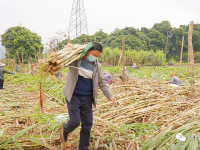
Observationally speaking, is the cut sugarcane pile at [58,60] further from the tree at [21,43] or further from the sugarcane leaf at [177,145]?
the tree at [21,43]

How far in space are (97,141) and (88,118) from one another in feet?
1.19

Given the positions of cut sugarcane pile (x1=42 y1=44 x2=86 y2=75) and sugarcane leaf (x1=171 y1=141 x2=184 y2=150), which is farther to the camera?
sugarcane leaf (x1=171 y1=141 x2=184 y2=150)

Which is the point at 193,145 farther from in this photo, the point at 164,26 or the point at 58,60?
the point at 164,26

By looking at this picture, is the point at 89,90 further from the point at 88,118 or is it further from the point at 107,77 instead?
the point at 107,77

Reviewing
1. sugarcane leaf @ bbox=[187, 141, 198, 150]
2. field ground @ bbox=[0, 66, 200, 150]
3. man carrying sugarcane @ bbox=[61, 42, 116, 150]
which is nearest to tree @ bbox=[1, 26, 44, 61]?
field ground @ bbox=[0, 66, 200, 150]

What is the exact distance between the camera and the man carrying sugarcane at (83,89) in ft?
6.21

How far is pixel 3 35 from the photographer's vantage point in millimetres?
22047

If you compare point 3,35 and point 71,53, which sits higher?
point 3,35

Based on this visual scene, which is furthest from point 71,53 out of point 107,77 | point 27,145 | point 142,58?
point 142,58

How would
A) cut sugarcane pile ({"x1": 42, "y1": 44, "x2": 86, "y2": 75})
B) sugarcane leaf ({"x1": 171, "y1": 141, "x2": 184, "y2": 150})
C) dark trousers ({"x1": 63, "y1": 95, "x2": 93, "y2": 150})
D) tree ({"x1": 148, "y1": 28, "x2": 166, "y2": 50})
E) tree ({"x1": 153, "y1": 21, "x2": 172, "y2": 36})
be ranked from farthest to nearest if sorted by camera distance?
1. tree ({"x1": 153, "y1": 21, "x2": 172, "y2": 36})
2. tree ({"x1": 148, "y1": 28, "x2": 166, "y2": 50})
3. dark trousers ({"x1": 63, "y1": 95, "x2": 93, "y2": 150})
4. sugarcane leaf ({"x1": 171, "y1": 141, "x2": 184, "y2": 150})
5. cut sugarcane pile ({"x1": 42, "y1": 44, "x2": 86, "y2": 75})

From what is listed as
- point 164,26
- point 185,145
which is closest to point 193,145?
point 185,145

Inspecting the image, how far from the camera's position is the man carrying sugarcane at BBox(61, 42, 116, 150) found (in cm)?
189

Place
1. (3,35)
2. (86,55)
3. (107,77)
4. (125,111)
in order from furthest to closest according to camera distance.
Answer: (3,35)
(107,77)
(125,111)
(86,55)

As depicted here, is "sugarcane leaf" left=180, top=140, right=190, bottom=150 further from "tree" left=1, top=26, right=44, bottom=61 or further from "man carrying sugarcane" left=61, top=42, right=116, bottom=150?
"tree" left=1, top=26, right=44, bottom=61
